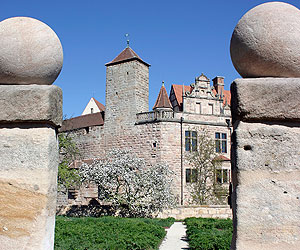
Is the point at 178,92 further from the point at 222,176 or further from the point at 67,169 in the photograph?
the point at 67,169

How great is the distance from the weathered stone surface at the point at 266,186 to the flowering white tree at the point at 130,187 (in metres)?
14.6

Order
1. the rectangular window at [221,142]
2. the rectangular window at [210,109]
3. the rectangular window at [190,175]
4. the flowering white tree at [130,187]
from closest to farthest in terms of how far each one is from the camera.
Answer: the flowering white tree at [130,187], the rectangular window at [190,175], the rectangular window at [221,142], the rectangular window at [210,109]

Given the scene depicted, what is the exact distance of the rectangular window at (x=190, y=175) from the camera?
23.4 meters

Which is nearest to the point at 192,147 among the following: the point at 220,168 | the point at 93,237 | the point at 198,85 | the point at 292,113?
the point at 220,168

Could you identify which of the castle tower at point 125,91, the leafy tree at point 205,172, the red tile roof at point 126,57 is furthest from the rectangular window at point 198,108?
the red tile roof at point 126,57

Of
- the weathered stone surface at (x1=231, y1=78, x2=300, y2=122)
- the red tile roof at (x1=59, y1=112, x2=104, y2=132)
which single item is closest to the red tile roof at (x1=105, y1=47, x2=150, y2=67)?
the red tile roof at (x1=59, y1=112, x2=104, y2=132)

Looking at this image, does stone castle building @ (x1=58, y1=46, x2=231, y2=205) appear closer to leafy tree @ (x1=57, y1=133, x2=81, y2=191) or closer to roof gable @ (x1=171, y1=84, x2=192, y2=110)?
roof gable @ (x1=171, y1=84, x2=192, y2=110)

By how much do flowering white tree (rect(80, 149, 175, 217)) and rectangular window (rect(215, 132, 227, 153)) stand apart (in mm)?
7765

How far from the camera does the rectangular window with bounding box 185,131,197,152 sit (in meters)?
23.8

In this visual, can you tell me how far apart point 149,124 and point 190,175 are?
4569 millimetres

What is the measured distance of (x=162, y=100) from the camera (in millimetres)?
25797

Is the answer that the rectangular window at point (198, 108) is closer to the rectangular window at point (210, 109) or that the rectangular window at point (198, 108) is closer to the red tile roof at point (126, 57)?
the rectangular window at point (210, 109)

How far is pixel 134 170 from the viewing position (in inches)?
723

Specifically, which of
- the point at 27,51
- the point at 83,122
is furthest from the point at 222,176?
the point at 27,51
